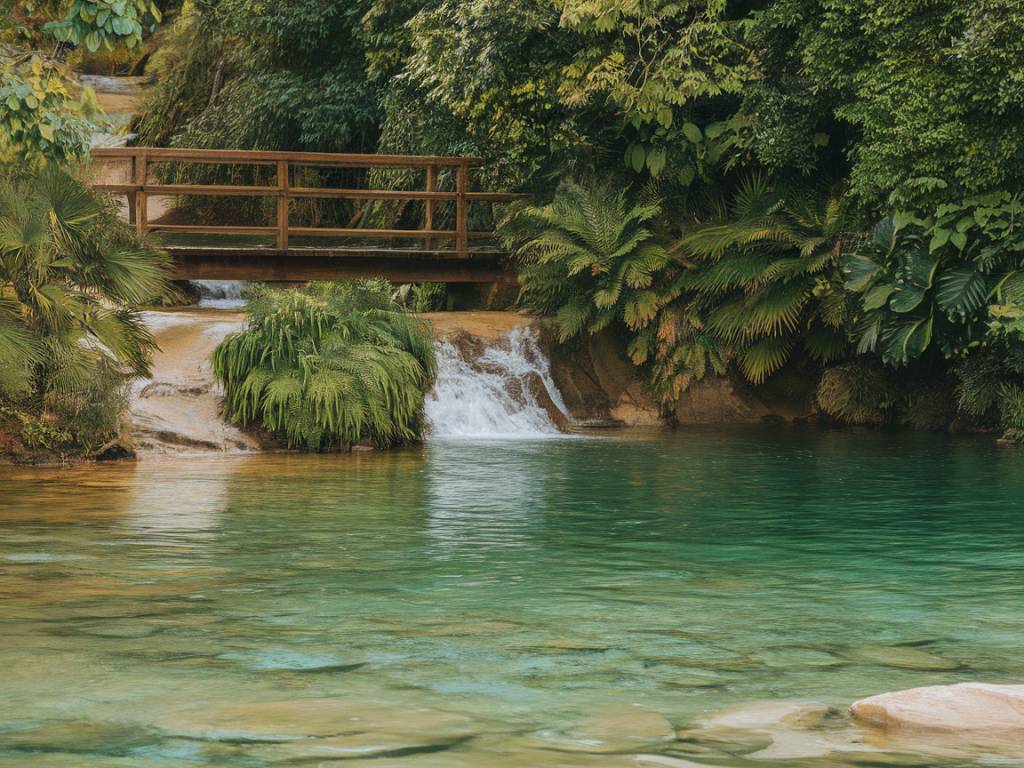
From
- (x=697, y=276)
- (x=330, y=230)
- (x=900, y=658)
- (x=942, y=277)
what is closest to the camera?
(x=900, y=658)

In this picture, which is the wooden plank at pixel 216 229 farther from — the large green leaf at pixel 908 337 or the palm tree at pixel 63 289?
the large green leaf at pixel 908 337

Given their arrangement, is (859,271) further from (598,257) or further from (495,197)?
(495,197)

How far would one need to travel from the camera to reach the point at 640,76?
17.9 metres

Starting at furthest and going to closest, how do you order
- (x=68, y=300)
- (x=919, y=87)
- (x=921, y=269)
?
(x=921, y=269) → (x=919, y=87) → (x=68, y=300)

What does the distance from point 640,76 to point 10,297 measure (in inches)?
326

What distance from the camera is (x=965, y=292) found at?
593 inches

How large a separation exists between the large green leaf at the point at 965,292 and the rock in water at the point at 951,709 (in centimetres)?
1087

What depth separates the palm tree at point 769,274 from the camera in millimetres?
17266

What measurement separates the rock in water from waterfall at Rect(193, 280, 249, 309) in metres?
19.6

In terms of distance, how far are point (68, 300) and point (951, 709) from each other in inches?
389

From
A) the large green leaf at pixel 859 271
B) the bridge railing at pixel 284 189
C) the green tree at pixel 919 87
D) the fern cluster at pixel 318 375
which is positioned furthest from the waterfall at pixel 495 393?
the green tree at pixel 919 87

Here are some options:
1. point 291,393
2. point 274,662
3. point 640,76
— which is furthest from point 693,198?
point 274,662

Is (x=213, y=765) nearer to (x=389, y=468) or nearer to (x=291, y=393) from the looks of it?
(x=389, y=468)

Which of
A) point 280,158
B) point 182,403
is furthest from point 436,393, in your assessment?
point 280,158
